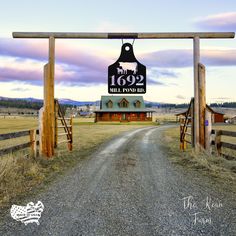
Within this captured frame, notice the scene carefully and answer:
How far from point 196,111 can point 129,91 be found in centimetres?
291

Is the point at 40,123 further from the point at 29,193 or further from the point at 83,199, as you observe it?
the point at 83,199

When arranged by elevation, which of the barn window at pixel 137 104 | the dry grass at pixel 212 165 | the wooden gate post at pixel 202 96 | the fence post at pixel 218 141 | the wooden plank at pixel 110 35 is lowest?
the dry grass at pixel 212 165

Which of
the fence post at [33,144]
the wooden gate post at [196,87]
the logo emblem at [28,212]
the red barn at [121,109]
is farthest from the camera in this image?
the red barn at [121,109]

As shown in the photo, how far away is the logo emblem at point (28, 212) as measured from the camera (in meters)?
4.59

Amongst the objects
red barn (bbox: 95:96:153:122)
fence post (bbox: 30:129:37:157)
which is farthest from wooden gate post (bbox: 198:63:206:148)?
red barn (bbox: 95:96:153:122)

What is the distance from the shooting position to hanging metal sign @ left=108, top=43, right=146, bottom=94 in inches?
488

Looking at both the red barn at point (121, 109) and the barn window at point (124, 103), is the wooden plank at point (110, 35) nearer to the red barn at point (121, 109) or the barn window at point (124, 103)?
the red barn at point (121, 109)

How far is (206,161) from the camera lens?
31.7 feet

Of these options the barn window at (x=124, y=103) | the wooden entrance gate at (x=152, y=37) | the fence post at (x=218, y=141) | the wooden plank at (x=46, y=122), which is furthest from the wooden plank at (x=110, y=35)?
the barn window at (x=124, y=103)

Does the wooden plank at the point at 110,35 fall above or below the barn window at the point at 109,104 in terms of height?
above

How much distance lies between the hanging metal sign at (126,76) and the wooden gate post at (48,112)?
2.41 meters

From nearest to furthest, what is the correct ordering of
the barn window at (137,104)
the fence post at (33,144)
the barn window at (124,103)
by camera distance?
the fence post at (33,144) → the barn window at (124,103) → the barn window at (137,104)

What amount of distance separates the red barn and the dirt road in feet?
206

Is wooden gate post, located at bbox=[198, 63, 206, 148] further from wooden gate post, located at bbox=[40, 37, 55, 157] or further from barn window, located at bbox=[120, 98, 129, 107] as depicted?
barn window, located at bbox=[120, 98, 129, 107]
